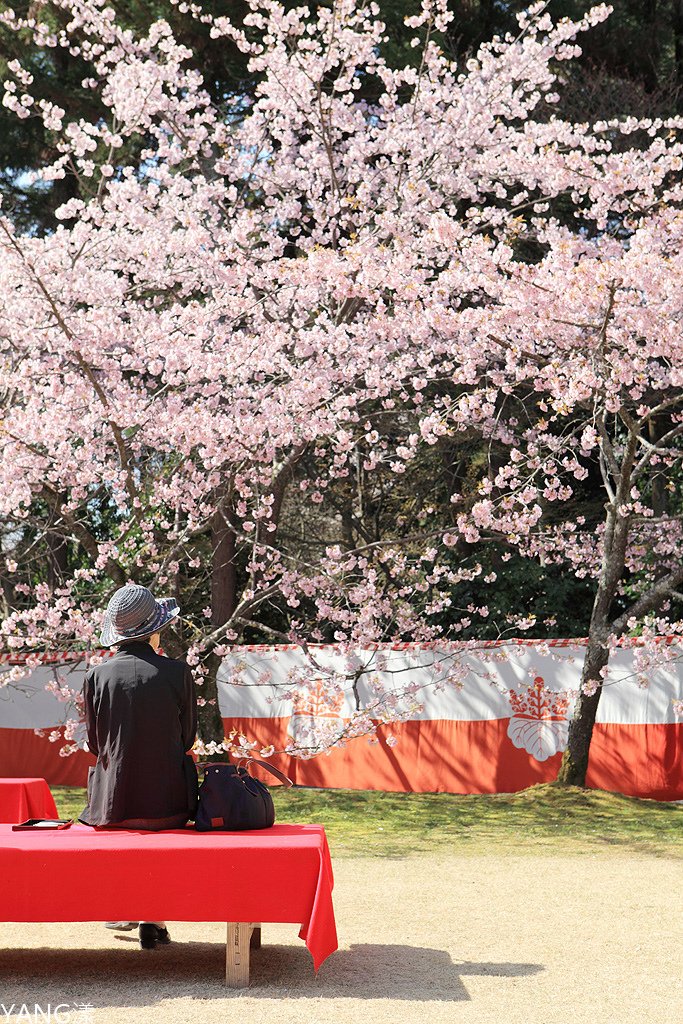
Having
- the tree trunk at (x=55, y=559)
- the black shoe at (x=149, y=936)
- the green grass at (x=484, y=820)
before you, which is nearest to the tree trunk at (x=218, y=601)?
the green grass at (x=484, y=820)

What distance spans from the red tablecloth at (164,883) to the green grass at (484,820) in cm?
403

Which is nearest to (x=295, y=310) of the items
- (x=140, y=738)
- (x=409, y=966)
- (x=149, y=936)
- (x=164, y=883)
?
(x=140, y=738)

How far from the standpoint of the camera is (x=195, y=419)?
326 inches

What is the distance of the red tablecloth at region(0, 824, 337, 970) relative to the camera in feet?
12.6

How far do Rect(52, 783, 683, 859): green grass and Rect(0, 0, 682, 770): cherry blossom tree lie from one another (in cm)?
122

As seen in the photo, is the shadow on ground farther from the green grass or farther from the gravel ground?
the green grass

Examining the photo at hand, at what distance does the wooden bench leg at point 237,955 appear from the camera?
3.88 metres

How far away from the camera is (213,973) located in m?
4.07

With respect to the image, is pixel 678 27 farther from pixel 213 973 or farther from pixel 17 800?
pixel 213 973

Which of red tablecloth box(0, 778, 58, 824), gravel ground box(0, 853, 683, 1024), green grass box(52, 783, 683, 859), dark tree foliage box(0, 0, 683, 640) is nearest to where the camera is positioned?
gravel ground box(0, 853, 683, 1024)

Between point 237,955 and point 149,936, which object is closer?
point 237,955

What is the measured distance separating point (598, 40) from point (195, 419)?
8.27 metres

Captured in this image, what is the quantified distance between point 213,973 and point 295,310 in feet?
22.4

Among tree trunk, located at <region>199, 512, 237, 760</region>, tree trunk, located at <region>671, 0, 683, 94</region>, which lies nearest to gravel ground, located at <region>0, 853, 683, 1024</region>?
tree trunk, located at <region>199, 512, 237, 760</region>
